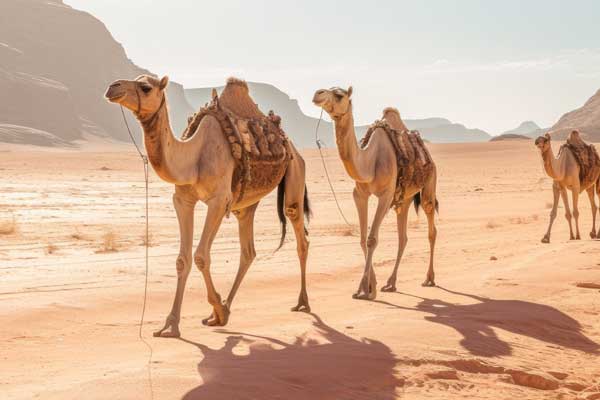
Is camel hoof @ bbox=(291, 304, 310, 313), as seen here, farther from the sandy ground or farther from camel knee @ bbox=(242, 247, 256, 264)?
camel knee @ bbox=(242, 247, 256, 264)

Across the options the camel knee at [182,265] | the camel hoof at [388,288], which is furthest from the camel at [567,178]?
the camel knee at [182,265]

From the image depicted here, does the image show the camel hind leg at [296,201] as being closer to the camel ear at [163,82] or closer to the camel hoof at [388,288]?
the camel hoof at [388,288]

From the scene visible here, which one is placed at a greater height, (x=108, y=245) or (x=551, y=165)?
(x=551, y=165)

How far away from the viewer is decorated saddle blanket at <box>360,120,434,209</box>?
10289mm

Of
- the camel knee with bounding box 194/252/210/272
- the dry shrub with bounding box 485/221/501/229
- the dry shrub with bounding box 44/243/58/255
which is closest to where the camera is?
the camel knee with bounding box 194/252/210/272

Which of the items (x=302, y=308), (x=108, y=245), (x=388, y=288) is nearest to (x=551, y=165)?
(x=388, y=288)

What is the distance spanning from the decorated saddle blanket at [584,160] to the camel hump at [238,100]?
1133 centimetres

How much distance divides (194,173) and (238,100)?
1932mm

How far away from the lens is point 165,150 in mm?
6547

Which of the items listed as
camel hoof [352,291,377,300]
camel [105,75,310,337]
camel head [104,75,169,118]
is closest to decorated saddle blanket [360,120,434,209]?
camel hoof [352,291,377,300]

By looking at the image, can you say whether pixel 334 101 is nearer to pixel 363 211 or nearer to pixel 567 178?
pixel 363 211

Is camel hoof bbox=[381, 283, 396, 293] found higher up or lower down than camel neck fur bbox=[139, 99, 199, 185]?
lower down

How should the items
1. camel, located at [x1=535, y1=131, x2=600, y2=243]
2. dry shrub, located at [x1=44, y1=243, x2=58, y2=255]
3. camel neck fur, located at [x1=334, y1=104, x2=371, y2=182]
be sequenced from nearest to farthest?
camel neck fur, located at [x1=334, y1=104, x2=371, y2=182]
dry shrub, located at [x1=44, y1=243, x2=58, y2=255]
camel, located at [x1=535, y1=131, x2=600, y2=243]

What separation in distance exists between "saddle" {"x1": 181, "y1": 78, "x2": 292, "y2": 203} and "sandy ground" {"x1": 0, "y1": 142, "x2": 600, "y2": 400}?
5.03 ft
